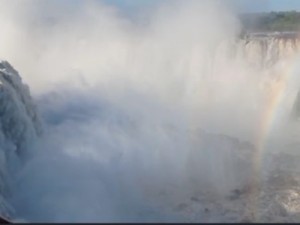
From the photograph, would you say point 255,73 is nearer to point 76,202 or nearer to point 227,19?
point 227,19

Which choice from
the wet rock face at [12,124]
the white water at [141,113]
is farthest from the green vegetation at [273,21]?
the wet rock face at [12,124]

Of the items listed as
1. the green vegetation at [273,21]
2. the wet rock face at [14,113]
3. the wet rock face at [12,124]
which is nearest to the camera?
the wet rock face at [12,124]

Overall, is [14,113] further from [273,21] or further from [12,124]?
[273,21]

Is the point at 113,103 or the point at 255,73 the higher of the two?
the point at 255,73

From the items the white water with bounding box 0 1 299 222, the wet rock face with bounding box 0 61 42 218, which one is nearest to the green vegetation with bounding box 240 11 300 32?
the white water with bounding box 0 1 299 222

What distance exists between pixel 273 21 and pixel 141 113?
2783 cm

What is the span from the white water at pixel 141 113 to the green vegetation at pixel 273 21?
9.00 metres

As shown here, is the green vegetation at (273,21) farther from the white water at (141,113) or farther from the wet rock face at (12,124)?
the wet rock face at (12,124)

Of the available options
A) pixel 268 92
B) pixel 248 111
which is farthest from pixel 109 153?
pixel 268 92

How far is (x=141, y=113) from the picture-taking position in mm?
19547

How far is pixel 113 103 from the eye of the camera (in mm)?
19812

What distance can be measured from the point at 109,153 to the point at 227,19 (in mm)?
16715

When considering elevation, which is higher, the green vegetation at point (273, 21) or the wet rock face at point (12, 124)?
the green vegetation at point (273, 21)

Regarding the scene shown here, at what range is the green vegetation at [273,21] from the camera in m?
38.8
